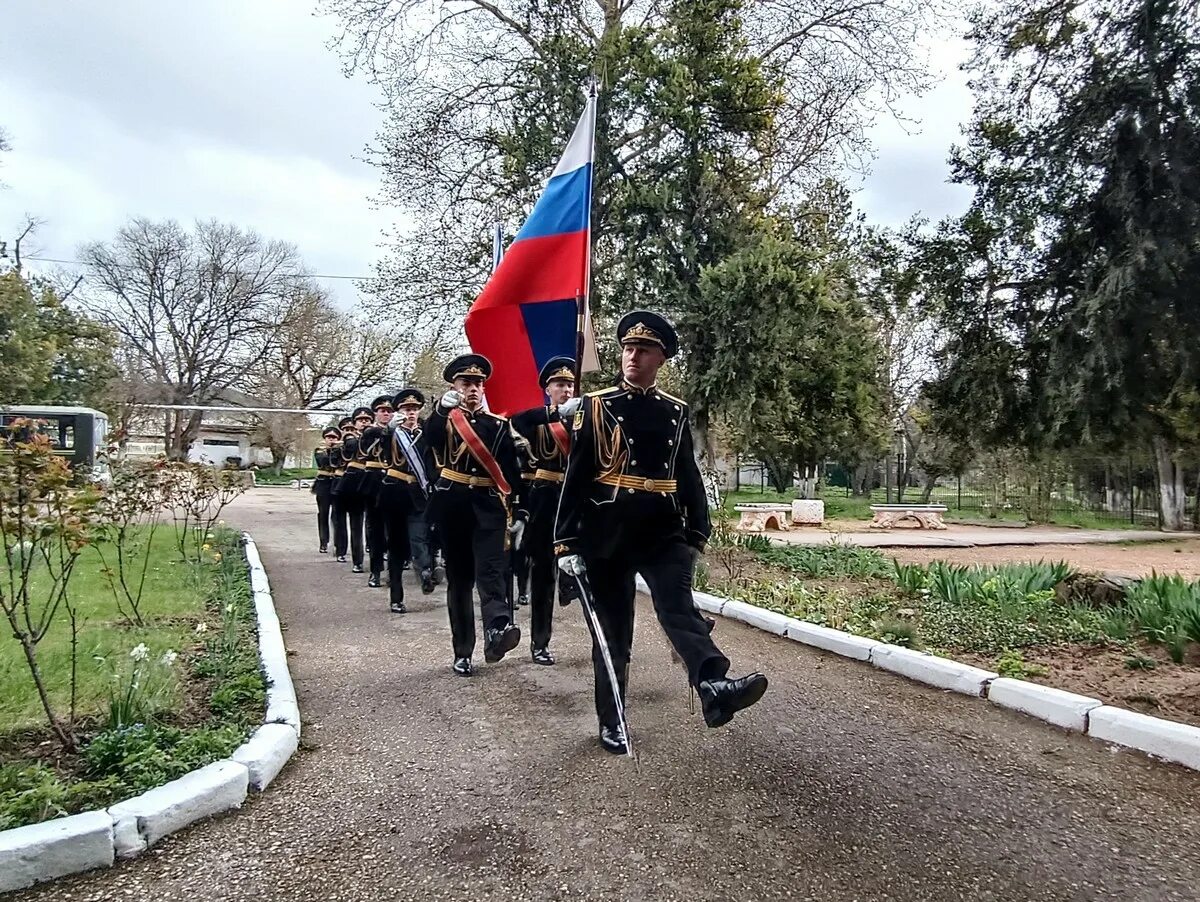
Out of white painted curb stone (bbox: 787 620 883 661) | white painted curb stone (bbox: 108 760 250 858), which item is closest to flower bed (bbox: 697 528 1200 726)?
white painted curb stone (bbox: 787 620 883 661)

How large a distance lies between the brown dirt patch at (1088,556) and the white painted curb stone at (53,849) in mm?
10518

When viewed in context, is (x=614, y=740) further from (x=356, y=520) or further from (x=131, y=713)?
(x=356, y=520)

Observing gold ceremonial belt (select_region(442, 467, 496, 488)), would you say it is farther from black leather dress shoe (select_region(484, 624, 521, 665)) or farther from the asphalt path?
the asphalt path

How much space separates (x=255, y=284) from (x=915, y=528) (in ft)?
129

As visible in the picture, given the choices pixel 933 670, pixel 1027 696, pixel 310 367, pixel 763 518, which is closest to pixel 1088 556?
pixel 763 518

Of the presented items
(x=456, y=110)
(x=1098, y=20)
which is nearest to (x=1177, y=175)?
(x=1098, y=20)

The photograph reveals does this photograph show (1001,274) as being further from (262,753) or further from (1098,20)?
(262,753)

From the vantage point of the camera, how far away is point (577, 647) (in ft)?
21.2

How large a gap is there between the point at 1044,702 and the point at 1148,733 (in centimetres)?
59

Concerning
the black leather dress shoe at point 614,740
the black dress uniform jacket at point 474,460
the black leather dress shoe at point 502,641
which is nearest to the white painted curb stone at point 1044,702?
the black leather dress shoe at point 614,740

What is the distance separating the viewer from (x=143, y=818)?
309 centimetres

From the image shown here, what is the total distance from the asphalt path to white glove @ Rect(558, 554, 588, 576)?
87cm

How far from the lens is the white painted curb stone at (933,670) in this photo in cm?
527

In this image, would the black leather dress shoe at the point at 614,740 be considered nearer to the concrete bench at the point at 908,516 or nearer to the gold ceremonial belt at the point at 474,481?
the gold ceremonial belt at the point at 474,481
